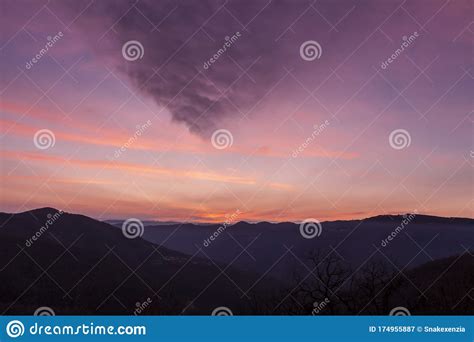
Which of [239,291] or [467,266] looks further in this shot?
Answer: [239,291]

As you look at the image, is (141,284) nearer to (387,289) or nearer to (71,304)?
(71,304)

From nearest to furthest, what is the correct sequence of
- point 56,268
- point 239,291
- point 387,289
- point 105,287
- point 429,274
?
point 387,289, point 429,274, point 105,287, point 56,268, point 239,291

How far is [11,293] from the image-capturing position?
378 ft

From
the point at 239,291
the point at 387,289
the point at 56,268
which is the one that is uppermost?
the point at 239,291

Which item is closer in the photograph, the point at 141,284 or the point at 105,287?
the point at 105,287

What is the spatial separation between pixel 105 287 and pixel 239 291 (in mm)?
48054

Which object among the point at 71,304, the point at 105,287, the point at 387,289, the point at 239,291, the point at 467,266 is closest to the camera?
the point at 387,289

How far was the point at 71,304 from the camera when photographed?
369 feet

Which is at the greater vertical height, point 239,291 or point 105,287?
point 239,291
